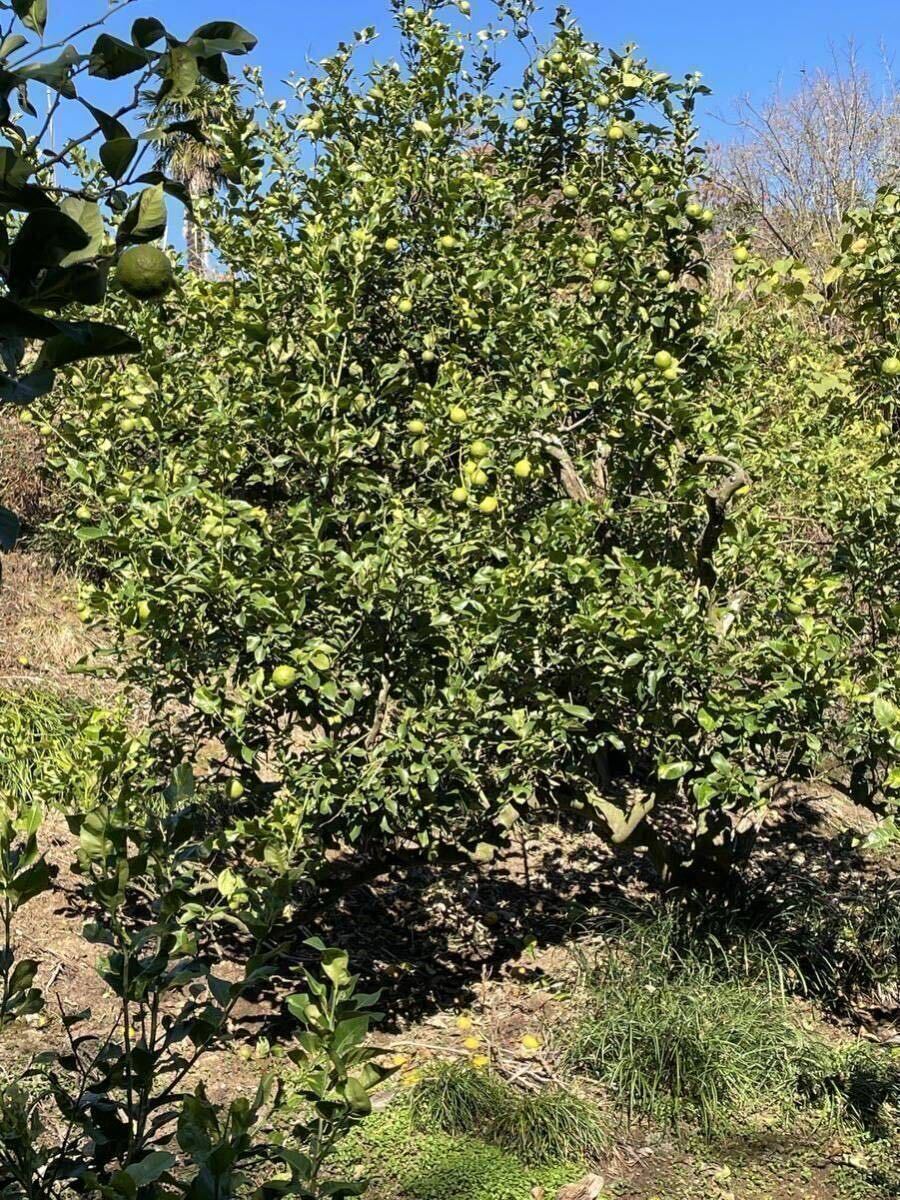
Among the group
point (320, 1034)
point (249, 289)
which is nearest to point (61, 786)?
point (249, 289)

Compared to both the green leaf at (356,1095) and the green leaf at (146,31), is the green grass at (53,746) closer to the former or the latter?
the green leaf at (356,1095)

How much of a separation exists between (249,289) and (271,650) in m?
1.25

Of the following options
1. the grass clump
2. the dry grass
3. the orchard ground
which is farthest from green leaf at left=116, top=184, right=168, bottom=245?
the dry grass

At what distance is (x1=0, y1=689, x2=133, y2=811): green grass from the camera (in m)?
3.45

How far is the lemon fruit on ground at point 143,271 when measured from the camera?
98 cm

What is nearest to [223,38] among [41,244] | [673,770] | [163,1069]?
[41,244]

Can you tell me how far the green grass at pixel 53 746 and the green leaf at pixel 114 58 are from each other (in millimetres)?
2296

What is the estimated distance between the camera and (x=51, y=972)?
4418mm

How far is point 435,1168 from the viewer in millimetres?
3270

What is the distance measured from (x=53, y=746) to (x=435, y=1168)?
260 centimetres

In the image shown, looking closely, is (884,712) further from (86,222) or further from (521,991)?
(86,222)

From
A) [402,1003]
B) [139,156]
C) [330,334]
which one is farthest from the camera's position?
[402,1003]

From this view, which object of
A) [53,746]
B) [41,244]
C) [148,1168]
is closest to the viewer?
[41,244]

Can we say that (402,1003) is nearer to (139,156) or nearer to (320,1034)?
(320,1034)
